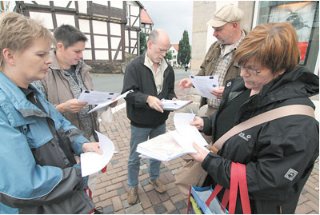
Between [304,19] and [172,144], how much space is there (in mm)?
4252

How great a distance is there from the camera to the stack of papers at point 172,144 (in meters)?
1.32

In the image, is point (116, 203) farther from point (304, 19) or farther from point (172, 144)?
point (304, 19)

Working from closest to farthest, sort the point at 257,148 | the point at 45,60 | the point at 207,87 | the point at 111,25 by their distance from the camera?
the point at 257,148 < the point at 45,60 < the point at 207,87 < the point at 111,25

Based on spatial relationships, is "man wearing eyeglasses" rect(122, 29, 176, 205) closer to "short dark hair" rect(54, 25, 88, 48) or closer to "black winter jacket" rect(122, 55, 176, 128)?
"black winter jacket" rect(122, 55, 176, 128)

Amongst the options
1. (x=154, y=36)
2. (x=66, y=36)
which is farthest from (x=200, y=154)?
(x=66, y=36)

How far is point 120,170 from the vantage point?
362cm

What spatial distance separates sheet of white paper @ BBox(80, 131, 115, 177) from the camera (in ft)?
4.42

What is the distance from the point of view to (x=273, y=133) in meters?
1.16

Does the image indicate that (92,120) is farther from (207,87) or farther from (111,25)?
(111,25)

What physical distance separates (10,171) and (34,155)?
178mm

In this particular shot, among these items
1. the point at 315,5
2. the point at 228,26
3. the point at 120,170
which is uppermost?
the point at 315,5

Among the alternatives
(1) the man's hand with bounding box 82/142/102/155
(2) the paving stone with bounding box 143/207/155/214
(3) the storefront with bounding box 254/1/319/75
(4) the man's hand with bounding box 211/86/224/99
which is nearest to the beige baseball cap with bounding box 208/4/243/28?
(4) the man's hand with bounding box 211/86/224/99

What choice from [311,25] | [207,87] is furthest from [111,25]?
[207,87]

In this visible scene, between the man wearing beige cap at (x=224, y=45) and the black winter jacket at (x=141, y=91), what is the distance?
1.86ft
